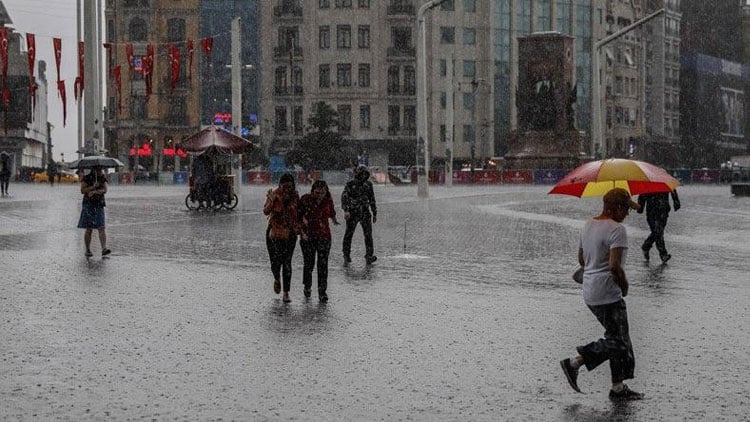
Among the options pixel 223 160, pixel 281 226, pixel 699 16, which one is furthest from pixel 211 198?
pixel 699 16

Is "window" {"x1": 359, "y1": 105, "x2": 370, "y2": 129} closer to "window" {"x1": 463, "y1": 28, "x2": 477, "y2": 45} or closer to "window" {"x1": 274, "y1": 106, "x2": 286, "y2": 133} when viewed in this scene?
"window" {"x1": 274, "y1": 106, "x2": 286, "y2": 133}

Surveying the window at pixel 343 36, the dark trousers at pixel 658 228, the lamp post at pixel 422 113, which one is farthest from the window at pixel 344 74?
the dark trousers at pixel 658 228

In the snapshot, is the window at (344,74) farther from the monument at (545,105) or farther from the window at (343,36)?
the monument at (545,105)

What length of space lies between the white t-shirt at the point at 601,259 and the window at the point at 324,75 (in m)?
98.7

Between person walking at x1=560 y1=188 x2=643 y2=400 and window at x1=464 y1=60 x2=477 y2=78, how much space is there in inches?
3978

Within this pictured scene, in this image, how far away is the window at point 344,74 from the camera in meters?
107

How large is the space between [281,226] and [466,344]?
13.1ft

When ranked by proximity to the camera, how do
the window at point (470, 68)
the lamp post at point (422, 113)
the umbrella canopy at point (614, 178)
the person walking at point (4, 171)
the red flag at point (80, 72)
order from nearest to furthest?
the umbrella canopy at point (614, 178)
the red flag at point (80, 72)
the lamp post at point (422, 113)
the person walking at point (4, 171)
the window at point (470, 68)

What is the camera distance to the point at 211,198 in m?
39.8

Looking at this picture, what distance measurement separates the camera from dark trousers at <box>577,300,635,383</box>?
9.09 meters

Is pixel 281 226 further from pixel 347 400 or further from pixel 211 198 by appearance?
pixel 211 198

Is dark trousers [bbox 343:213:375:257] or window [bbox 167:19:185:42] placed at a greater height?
window [bbox 167:19:185:42]

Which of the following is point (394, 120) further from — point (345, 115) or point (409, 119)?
point (345, 115)

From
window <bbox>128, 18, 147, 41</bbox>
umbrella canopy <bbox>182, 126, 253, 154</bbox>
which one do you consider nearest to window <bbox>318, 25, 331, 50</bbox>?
window <bbox>128, 18, 147, 41</bbox>
